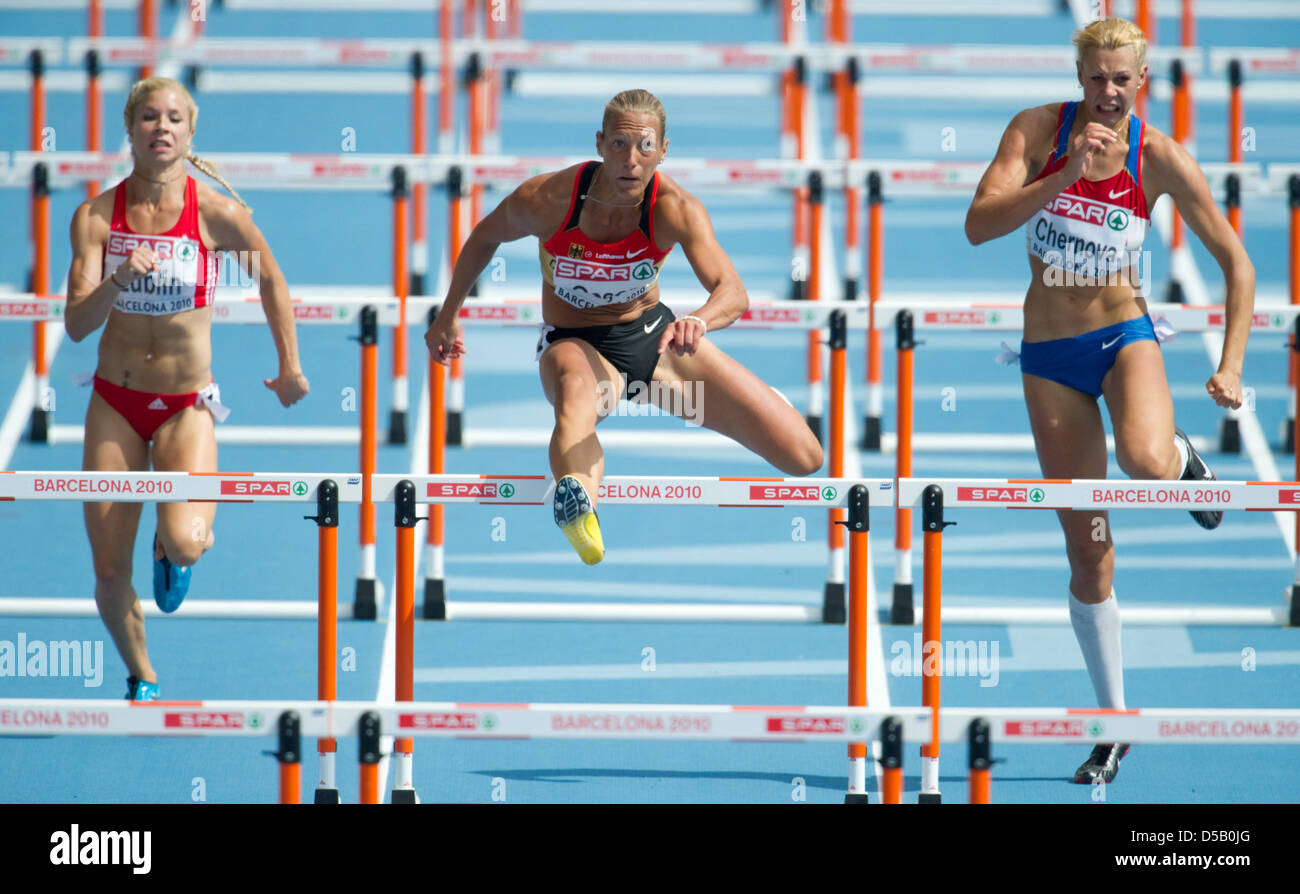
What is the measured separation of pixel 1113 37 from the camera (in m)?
4.28

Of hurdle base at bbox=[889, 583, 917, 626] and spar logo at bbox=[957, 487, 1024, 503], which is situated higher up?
spar logo at bbox=[957, 487, 1024, 503]

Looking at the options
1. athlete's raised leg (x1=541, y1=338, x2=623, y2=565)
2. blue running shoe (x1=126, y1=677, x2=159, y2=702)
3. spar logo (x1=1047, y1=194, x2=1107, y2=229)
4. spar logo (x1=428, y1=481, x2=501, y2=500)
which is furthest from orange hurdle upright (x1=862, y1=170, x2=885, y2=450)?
blue running shoe (x1=126, y1=677, x2=159, y2=702)

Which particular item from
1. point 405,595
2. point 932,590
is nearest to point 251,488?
point 405,595

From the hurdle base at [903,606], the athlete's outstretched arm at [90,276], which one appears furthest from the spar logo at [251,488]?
the hurdle base at [903,606]

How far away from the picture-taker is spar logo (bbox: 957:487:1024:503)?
405 cm

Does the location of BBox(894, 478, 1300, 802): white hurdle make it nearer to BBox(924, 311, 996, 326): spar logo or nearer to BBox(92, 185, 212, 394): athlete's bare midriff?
BBox(924, 311, 996, 326): spar logo

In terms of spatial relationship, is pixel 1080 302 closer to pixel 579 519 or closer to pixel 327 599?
pixel 579 519

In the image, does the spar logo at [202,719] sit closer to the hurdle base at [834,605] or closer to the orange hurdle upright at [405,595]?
the orange hurdle upright at [405,595]

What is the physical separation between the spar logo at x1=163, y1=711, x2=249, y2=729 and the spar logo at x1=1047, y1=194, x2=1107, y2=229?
7.99 feet

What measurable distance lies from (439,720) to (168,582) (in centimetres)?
151

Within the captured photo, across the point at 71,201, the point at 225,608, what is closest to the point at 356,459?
the point at 225,608

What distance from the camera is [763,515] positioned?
706 cm

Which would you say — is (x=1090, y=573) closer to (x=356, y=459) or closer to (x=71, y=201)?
(x=356, y=459)
